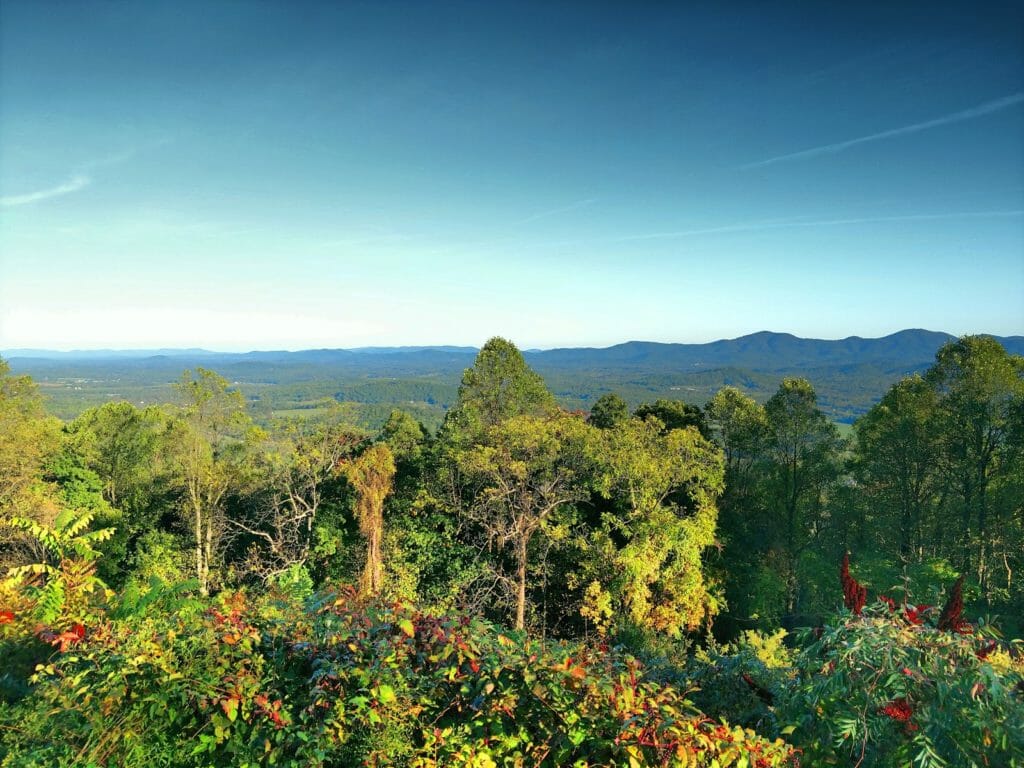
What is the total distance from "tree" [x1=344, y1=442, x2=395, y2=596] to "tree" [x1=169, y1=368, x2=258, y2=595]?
4221 millimetres

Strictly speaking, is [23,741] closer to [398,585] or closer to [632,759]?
[632,759]

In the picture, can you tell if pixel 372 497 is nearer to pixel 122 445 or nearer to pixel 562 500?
pixel 562 500

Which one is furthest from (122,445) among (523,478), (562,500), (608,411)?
(608,411)

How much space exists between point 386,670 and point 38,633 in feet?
10.8

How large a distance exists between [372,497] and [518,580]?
15.4 feet

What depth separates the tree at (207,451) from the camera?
Answer: 52.7ft

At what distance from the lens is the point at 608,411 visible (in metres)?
23.4

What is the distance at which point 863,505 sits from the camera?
20.7 m

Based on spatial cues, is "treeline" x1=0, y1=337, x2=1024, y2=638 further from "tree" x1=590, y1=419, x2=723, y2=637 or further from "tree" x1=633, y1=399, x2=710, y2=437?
"tree" x1=633, y1=399, x2=710, y2=437

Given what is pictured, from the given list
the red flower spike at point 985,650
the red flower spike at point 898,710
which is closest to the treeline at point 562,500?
the red flower spike at point 985,650

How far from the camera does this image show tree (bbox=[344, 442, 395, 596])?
48.5ft

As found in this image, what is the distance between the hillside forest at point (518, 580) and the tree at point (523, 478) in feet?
0.33

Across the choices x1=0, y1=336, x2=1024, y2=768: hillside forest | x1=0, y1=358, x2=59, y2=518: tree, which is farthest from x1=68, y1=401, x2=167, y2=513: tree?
x1=0, y1=358, x2=59, y2=518: tree

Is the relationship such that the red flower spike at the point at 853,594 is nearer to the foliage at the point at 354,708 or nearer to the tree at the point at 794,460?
the foliage at the point at 354,708
